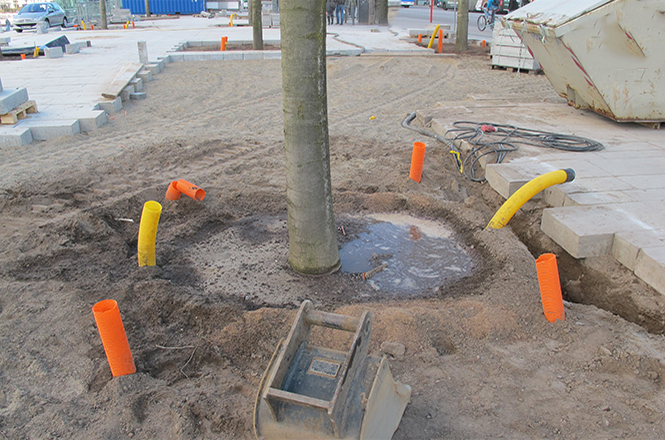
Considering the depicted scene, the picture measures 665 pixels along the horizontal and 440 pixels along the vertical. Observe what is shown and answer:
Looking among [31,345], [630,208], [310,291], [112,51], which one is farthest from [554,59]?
[112,51]

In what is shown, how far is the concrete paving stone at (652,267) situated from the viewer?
3.37 m

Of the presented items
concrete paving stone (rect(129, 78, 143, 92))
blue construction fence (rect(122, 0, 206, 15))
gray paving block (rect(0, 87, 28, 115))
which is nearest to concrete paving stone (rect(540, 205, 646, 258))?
gray paving block (rect(0, 87, 28, 115))

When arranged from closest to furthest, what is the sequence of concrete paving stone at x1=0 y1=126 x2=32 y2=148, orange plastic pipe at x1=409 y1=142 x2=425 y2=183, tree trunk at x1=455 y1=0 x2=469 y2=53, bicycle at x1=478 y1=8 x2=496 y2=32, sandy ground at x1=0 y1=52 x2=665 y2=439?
sandy ground at x1=0 y1=52 x2=665 y2=439, orange plastic pipe at x1=409 y1=142 x2=425 y2=183, concrete paving stone at x1=0 y1=126 x2=32 y2=148, tree trunk at x1=455 y1=0 x2=469 y2=53, bicycle at x1=478 y1=8 x2=496 y2=32

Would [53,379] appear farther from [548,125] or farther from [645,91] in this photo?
[645,91]

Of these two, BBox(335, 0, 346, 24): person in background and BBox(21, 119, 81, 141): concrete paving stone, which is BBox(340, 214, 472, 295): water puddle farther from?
BBox(335, 0, 346, 24): person in background

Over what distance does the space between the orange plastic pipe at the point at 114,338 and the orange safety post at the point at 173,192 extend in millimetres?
2587

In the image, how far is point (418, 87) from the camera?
10.5 meters

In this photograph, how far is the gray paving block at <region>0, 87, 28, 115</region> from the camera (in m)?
7.13

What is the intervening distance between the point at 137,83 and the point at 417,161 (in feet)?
23.3

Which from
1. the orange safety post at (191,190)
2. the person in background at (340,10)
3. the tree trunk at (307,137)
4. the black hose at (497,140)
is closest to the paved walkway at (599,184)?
the black hose at (497,140)

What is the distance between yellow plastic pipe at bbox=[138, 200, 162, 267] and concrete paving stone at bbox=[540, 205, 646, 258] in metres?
3.33

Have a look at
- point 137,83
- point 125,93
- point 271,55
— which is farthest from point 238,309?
point 271,55

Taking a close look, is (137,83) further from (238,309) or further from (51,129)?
(238,309)

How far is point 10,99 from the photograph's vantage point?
7312 millimetres
